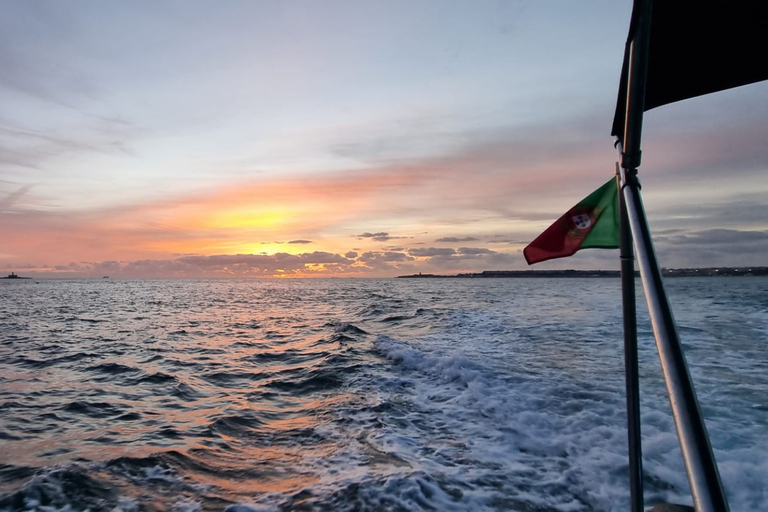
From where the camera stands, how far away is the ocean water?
562 cm

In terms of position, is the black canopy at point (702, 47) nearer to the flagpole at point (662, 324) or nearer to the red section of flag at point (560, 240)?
the flagpole at point (662, 324)

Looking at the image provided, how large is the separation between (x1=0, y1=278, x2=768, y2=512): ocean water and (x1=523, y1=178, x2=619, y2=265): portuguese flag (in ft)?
11.1

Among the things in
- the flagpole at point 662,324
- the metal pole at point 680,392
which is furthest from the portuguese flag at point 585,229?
the metal pole at point 680,392

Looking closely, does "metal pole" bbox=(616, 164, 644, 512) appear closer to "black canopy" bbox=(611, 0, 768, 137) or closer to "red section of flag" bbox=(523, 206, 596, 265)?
"red section of flag" bbox=(523, 206, 596, 265)

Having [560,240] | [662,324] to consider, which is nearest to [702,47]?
[662,324]

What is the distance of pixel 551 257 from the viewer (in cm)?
366

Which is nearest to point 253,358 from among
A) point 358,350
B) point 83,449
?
point 358,350

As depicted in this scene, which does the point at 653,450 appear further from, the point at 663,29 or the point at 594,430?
the point at 663,29

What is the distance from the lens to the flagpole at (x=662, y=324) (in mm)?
1086

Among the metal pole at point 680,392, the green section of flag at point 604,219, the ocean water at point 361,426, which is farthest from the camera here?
the ocean water at point 361,426

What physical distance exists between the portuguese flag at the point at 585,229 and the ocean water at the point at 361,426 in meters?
3.40

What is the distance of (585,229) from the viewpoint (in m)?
3.60

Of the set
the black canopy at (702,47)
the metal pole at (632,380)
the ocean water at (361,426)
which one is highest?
the black canopy at (702,47)

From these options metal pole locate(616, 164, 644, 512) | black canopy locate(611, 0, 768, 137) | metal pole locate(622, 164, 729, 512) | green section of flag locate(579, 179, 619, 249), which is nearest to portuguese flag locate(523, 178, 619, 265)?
green section of flag locate(579, 179, 619, 249)
